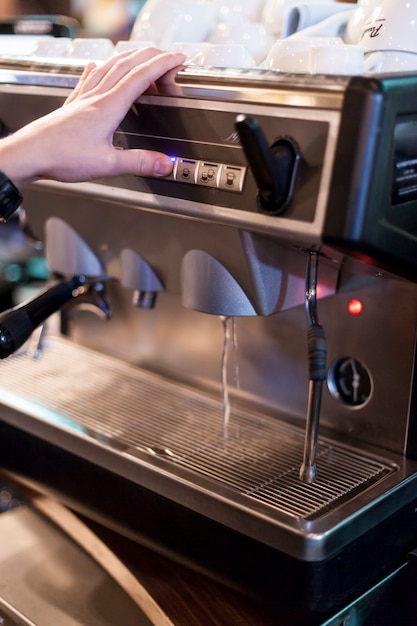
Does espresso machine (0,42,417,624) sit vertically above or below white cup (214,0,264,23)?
below

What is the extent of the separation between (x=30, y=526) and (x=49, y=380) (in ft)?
0.66

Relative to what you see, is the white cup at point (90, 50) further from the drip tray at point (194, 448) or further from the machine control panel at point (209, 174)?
the drip tray at point (194, 448)

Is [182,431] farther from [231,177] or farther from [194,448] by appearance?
[231,177]

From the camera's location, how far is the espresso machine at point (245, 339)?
59cm

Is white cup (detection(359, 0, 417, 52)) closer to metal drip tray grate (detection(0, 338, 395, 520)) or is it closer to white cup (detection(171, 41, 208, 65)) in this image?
white cup (detection(171, 41, 208, 65))

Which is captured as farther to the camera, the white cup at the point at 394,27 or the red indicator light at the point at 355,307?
the red indicator light at the point at 355,307

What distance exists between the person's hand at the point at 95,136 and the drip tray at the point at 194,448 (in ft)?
1.05

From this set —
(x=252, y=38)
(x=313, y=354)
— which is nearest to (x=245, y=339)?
(x=313, y=354)

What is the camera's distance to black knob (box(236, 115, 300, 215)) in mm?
575

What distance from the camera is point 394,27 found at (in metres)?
0.69

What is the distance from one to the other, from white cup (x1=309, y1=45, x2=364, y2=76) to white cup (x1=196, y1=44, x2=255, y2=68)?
112 mm

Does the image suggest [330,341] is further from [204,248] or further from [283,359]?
[204,248]

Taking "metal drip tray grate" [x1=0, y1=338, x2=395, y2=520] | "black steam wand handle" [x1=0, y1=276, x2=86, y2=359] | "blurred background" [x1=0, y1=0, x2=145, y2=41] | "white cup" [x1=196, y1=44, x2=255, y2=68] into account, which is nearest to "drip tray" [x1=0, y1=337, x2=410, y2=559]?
"metal drip tray grate" [x1=0, y1=338, x2=395, y2=520]

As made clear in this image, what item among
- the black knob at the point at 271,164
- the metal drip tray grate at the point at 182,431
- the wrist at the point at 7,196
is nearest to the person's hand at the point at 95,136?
the wrist at the point at 7,196
